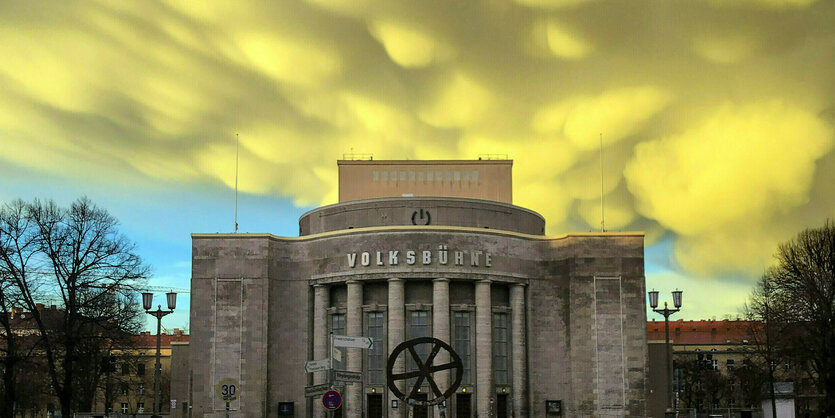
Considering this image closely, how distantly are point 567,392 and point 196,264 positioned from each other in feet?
98.6

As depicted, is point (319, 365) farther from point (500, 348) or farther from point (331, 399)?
point (500, 348)

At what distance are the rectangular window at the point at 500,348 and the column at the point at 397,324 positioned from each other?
7.28 meters

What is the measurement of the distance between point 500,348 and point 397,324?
857cm

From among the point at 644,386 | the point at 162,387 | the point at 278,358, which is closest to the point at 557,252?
the point at 644,386

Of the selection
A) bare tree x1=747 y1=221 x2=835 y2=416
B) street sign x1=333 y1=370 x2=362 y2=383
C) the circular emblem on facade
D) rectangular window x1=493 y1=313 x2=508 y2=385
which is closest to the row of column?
rectangular window x1=493 y1=313 x2=508 y2=385

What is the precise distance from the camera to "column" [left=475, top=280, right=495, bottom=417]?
Result: 220ft

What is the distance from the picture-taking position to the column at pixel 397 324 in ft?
218

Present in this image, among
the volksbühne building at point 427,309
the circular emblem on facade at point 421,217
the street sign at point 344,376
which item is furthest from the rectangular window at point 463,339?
the street sign at point 344,376

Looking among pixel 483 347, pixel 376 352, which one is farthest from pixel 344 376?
pixel 376 352

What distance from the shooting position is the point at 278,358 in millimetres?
69875

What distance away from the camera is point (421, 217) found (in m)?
70.9

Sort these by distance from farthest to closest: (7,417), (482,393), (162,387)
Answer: (162,387) < (482,393) < (7,417)

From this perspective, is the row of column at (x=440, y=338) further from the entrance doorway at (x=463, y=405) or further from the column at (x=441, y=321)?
the entrance doorway at (x=463, y=405)

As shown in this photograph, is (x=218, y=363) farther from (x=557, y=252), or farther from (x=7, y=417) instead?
(x=557, y=252)
